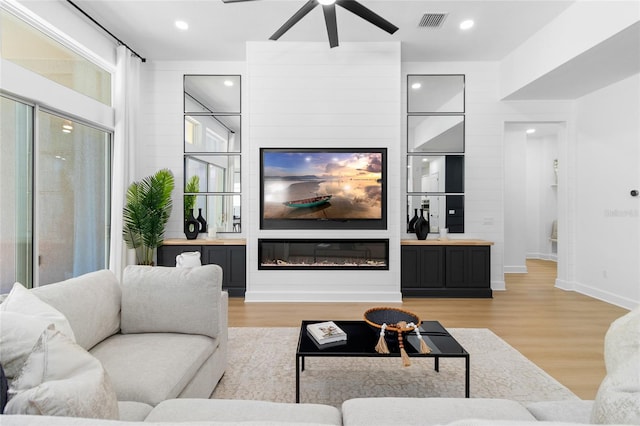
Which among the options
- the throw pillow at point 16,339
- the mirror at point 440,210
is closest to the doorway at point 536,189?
the mirror at point 440,210

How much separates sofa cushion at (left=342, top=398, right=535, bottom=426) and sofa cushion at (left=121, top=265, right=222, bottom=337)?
3.57ft

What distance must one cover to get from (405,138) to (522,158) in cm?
299

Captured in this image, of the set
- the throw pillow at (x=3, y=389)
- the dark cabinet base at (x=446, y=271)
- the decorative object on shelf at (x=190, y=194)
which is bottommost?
the dark cabinet base at (x=446, y=271)

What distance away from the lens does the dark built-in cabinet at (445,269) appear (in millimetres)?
4449

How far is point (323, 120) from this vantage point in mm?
4340

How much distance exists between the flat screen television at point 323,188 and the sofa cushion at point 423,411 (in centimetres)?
316

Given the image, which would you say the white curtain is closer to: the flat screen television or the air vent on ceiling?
the flat screen television

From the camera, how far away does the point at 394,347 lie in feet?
6.30

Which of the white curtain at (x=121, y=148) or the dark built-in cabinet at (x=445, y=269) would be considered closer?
the white curtain at (x=121, y=148)

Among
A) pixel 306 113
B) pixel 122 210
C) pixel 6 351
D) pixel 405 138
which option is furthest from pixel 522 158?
pixel 6 351

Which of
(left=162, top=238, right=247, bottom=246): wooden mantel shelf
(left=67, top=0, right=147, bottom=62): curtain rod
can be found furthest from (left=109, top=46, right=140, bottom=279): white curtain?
(left=162, top=238, right=247, bottom=246): wooden mantel shelf

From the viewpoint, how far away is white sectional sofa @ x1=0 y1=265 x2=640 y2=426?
2.57 ft

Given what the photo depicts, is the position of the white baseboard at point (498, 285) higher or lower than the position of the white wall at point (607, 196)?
lower

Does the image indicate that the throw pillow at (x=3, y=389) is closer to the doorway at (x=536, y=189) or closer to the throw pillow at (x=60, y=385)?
the throw pillow at (x=60, y=385)
